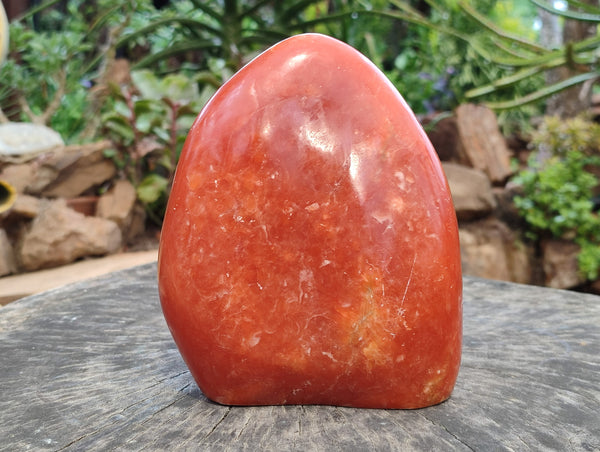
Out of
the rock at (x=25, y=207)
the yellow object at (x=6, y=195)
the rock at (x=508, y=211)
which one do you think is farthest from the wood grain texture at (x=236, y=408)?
the rock at (x=508, y=211)

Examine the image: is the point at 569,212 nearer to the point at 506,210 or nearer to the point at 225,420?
the point at 506,210

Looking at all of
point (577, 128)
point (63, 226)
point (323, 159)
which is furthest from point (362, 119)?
point (577, 128)

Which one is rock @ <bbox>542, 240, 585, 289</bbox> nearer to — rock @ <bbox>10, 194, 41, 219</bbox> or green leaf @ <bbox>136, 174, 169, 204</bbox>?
green leaf @ <bbox>136, 174, 169, 204</bbox>

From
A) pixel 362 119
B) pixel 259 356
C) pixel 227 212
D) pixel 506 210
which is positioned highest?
pixel 362 119

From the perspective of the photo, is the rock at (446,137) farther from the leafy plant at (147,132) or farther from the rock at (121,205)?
the rock at (121,205)

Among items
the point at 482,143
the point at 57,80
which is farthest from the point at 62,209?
the point at 482,143

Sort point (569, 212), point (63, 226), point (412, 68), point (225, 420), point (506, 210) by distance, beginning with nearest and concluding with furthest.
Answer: point (225, 420), point (63, 226), point (569, 212), point (506, 210), point (412, 68)

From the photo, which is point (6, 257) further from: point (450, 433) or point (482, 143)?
point (482, 143)

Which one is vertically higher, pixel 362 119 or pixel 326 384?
pixel 362 119
